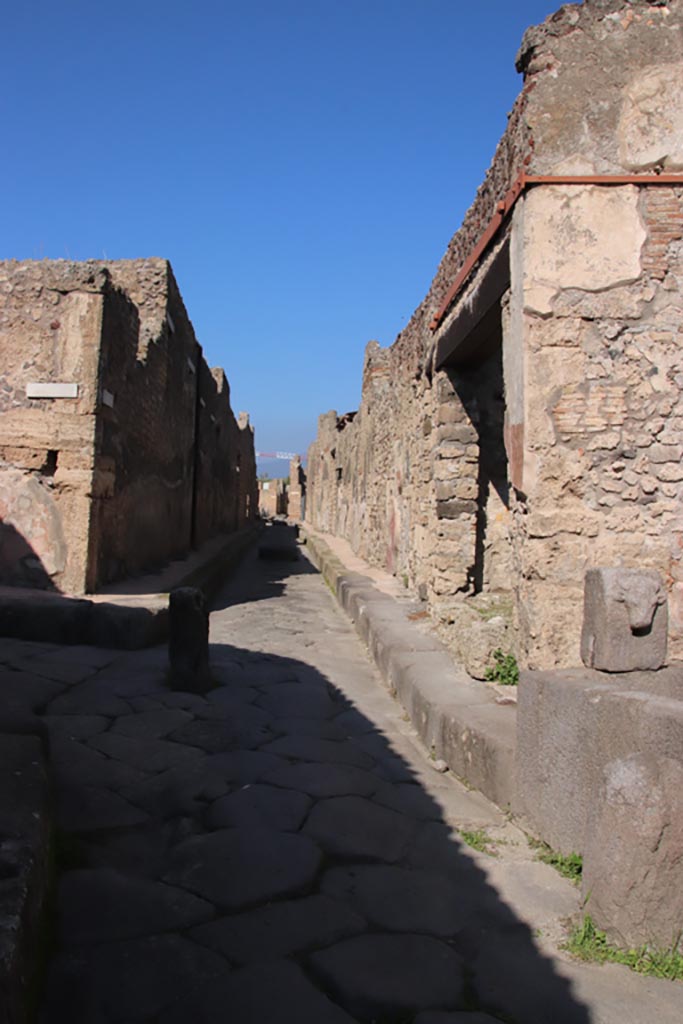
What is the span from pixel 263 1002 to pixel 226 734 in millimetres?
2018

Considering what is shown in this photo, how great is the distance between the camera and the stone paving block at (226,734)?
3.49 metres

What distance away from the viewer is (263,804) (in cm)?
283

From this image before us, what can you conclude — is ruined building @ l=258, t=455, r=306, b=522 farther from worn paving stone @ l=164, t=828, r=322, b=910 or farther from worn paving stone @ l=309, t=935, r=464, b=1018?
worn paving stone @ l=309, t=935, r=464, b=1018

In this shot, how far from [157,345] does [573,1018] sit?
7812mm

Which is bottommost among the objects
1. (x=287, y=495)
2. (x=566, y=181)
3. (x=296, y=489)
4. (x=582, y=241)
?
(x=582, y=241)

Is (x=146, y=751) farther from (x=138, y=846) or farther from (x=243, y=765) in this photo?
(x=138, y=846)

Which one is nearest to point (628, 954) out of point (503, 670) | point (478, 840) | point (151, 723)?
point (478, 840)

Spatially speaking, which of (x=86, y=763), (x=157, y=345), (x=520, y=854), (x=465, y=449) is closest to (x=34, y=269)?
(x=157, y=345)

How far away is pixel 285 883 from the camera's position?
225 centimetres

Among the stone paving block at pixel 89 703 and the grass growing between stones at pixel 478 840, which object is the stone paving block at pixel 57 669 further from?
the grass growing between stones at pixel 478 840

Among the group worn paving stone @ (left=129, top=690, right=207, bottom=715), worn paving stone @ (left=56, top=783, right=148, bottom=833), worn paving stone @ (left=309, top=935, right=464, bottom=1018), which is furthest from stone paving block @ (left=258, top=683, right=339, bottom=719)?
worn paving stone @ (left=309, top=935, right=464, bottom=1018)

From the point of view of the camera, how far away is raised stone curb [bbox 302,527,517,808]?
9.58 feet

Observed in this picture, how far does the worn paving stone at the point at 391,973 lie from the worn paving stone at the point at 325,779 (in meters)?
1.04

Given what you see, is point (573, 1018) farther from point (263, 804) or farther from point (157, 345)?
point (157, 345)
